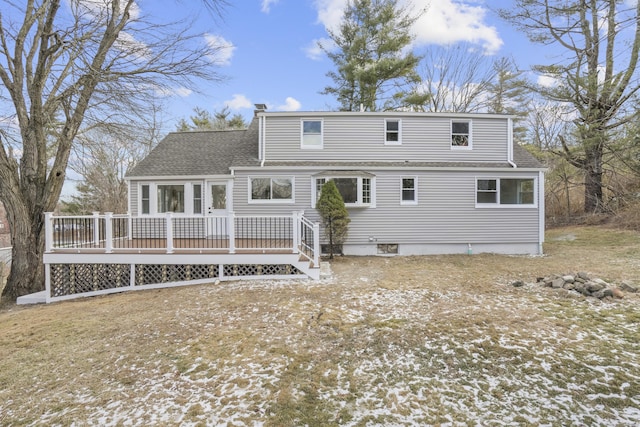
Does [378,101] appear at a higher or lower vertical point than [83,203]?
higher

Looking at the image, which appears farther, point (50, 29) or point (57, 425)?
point (50, 29)

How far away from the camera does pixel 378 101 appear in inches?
770

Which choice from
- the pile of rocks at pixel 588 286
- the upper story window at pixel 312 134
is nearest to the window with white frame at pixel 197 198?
the upper story window at pixel 312 134

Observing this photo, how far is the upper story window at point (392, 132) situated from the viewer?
11.4 m

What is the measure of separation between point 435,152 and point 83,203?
24.7 metres

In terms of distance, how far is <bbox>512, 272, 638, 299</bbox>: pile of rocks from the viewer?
5.81 m

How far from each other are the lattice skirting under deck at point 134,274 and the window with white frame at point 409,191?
5259 mm

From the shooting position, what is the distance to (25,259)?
8102mm

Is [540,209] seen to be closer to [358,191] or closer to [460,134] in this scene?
[460,134]

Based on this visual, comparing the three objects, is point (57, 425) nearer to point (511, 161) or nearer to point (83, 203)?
point (511, 161)

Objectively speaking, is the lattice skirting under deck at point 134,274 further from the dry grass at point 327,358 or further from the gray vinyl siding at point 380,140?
the gray vinyl siding at point 380,140

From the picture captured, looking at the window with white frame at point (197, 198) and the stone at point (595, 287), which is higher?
the window with white frame at point (197, 198)

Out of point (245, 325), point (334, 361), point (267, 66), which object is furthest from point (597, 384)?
point (267, 66)

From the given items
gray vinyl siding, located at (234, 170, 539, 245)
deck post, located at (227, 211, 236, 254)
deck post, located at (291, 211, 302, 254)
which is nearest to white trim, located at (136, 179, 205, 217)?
gray vinyl siding, located at (234, 170, 539, 245)
